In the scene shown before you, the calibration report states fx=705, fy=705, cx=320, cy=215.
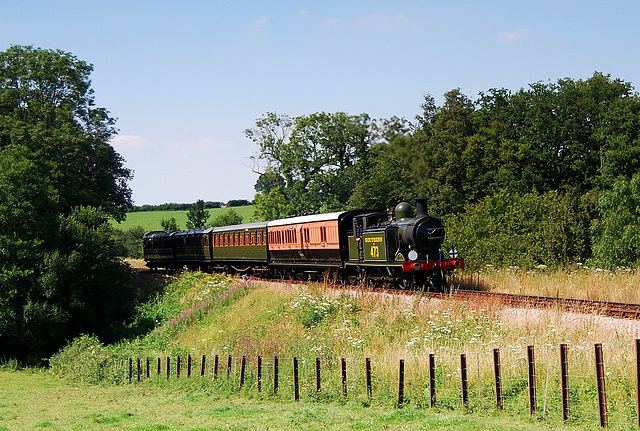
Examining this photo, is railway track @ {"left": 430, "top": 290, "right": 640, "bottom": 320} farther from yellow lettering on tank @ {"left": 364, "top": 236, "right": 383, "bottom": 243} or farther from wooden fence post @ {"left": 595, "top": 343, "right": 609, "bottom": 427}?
wooden fence post @ {"left": 595, "top": 343, "right": 609, "bottom": 427}

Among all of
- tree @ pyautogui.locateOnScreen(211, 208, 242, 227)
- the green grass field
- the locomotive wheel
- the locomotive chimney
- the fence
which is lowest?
the green grass field

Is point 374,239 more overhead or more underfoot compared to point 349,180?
more underfoot

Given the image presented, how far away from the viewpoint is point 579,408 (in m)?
12.2

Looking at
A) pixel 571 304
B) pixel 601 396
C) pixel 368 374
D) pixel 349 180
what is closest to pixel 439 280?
pixel 571 304

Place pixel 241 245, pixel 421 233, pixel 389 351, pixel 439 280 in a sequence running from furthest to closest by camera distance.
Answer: pixel 241 245, pixel 439 280, pixel 421 233, pixel 389 351

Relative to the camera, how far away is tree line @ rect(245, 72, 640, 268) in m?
38.2

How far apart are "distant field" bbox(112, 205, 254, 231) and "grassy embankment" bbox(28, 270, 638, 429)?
94.6 m

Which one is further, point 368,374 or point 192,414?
point 192,414

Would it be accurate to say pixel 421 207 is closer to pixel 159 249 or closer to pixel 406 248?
pixel 406 248

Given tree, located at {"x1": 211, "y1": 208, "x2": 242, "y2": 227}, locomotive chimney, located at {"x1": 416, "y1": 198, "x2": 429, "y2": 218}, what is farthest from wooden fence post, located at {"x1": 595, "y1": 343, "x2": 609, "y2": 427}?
tree, located at {"x1": 211, "y1": 208, "x2": 242, "y2": 227}

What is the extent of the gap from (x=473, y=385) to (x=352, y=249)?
15.2 m

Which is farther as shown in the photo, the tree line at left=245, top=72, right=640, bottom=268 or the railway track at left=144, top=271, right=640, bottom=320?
the tree line at left=245, top=72, right=640, bottom=268

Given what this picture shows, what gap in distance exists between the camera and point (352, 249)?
29.5m

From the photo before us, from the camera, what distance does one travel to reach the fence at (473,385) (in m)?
12.0
